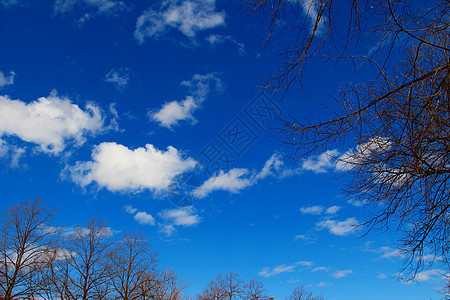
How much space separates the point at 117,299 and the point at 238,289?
1622 centimetres

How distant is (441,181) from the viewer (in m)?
3.56

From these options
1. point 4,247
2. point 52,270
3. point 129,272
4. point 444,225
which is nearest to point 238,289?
point 129,272

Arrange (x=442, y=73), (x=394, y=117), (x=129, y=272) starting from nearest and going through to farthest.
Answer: (x=394, y=117), (x=442, y=73), (x=129, y=272)

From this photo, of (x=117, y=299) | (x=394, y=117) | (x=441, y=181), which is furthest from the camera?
(x=117, y=299)

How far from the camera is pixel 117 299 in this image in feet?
66.0

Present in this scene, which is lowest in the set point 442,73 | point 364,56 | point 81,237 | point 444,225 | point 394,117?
point 444,225

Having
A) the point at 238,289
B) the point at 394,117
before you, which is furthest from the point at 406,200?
the point at 238,289

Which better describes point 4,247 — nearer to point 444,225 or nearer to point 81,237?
point 81,237

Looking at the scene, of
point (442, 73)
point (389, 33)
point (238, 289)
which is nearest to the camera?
point (389, 33)

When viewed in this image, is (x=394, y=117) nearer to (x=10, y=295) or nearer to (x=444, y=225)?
(x=444, y=225)

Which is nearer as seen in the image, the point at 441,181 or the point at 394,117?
the point at 394,117

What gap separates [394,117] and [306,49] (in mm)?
1176

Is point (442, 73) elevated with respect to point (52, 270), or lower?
lower

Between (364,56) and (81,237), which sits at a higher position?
(81,237)
